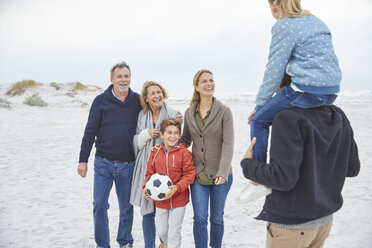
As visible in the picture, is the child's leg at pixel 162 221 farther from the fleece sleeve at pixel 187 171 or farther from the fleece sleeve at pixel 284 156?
the fleece sleeve at pixel 284 156

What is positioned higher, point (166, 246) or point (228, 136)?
point (228, 136)

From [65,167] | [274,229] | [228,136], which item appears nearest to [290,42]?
[274,229]

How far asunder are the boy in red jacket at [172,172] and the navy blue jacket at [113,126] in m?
0.48

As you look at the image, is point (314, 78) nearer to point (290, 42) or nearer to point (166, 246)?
point (290, 42)

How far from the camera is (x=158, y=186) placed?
2.89m

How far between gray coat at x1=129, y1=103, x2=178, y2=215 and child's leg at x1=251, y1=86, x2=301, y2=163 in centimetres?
177

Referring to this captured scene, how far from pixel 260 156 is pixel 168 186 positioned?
1.41 metres

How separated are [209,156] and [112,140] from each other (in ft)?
3.77

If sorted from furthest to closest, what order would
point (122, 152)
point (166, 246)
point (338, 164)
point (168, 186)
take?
point (122, 152), point (166, 246), point (168, 186), point (338, 164)

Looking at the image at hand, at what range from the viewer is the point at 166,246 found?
3197 millimetres

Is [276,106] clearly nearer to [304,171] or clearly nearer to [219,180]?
[304,171]

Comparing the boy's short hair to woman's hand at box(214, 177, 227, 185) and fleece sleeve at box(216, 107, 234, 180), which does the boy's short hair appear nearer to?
fleece sleeve at box(216, 107, 234, 180)

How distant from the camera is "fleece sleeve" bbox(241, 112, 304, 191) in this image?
1.43 m

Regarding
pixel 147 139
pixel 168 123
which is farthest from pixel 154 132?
pixel 168 123
